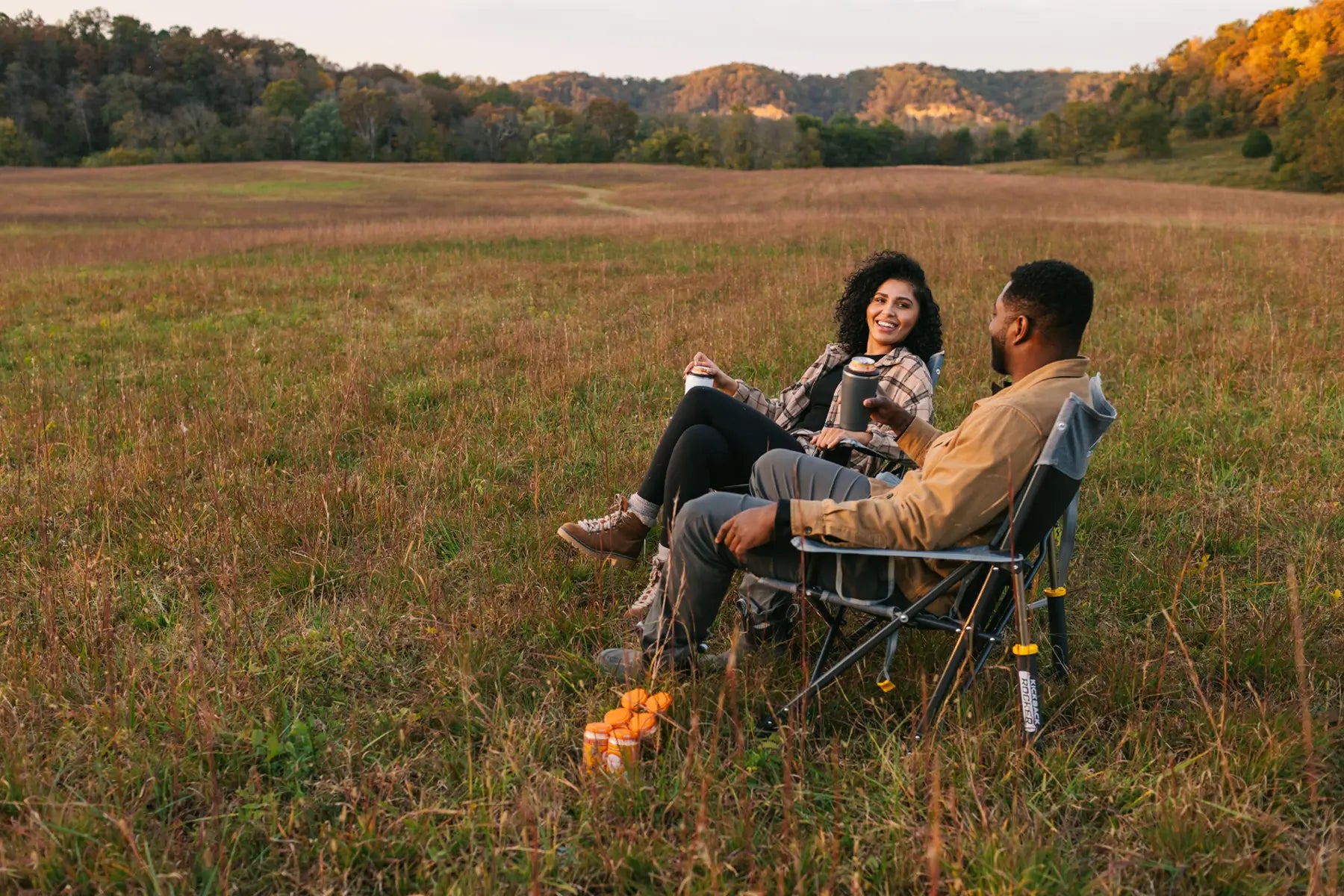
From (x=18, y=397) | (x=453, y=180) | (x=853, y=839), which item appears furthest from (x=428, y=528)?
(x=453, y=180)

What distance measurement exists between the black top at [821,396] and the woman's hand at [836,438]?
1.54 feet

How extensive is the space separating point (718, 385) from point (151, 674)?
2508 millimetres

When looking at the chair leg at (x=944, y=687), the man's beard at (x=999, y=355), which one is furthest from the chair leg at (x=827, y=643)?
the man's beard at (x=999, y=355)

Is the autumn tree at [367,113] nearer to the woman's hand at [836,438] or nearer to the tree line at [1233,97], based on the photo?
the tree line at [1233,97]

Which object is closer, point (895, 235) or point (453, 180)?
point (895, 235)

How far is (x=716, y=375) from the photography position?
383 cm

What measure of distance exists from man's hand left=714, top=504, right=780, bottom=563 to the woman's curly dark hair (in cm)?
178

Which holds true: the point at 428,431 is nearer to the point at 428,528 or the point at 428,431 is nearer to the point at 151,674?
the point at 428,528

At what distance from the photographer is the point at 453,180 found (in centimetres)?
4891

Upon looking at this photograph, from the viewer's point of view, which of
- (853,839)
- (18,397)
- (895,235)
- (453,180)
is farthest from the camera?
(453,180)

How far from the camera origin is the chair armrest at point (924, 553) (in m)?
2.37

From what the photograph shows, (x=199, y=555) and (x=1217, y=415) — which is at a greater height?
(x=1217, y=415)

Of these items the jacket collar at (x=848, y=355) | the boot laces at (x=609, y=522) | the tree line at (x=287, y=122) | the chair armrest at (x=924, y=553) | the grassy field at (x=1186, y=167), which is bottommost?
the boot laces at (x=609, y=522)

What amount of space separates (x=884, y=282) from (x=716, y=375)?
964mm
